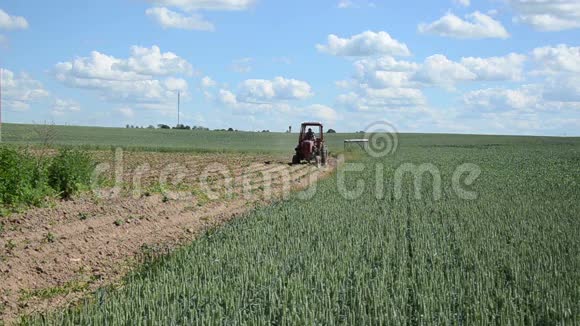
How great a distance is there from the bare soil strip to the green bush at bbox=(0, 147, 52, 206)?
0.44 meters

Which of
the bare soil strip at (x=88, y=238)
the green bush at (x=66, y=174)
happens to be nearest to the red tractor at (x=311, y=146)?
the bare soil strip at (x=88, y=238)

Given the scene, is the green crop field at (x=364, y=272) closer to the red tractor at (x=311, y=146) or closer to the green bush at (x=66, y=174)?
the green bush at (x=66, y=174)

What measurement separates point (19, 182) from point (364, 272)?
7.32 metres

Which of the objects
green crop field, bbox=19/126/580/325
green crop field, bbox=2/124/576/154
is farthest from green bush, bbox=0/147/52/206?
green crop field, bbox=2/124/576/154

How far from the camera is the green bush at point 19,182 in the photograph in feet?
41.9

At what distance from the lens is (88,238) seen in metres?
12.1

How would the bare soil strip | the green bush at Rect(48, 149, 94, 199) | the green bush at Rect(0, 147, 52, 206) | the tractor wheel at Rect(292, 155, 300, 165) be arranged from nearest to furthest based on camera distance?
the bare soil strip
the green bush at Rect(0, 147, 52, 206)
the green bush at Rect(48, 149, 94, 199)
the tractor wheel at Rect(292, 155, 300, 165)

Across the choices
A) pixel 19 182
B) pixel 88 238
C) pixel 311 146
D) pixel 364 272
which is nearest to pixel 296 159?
pixel 311 146

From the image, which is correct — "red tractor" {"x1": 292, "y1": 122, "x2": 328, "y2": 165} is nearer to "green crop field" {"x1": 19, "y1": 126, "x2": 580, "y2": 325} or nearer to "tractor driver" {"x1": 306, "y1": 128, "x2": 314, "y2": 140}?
"tractor driver" {"x1": 306, "y1": 128, "x2": 314, "y2": 140}

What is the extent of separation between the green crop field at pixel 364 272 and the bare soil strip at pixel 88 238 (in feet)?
2.78

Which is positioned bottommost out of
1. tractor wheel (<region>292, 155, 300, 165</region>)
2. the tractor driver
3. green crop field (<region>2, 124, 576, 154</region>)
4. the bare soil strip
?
the bare soil strip

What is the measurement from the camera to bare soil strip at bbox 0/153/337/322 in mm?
9672

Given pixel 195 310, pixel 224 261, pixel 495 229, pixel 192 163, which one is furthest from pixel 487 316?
pixel 192 163

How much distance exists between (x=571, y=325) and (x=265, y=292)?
3.14 metres
